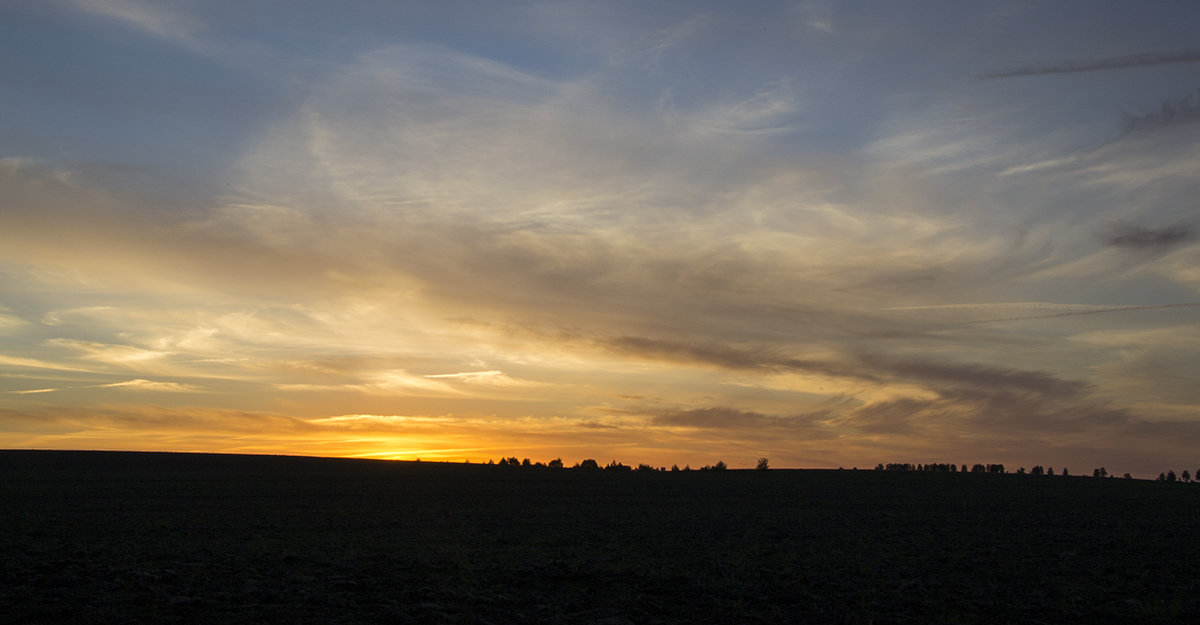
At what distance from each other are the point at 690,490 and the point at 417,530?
94.5ft

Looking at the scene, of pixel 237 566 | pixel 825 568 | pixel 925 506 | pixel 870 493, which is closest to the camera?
pixel 237 566

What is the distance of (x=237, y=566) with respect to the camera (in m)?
19.3

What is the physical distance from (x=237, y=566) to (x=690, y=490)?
37951 mm

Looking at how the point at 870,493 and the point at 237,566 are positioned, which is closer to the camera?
the point at 237,566

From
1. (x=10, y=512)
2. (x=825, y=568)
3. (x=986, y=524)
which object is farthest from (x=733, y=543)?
(x=10, y=512)

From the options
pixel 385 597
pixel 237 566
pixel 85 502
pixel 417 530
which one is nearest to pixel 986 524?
pixel 417 530

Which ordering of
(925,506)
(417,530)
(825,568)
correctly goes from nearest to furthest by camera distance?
1. (825,568)
2. (417,530)
3. (925,506)

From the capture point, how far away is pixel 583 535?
27.7m

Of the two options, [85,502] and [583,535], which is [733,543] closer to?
[583,535]

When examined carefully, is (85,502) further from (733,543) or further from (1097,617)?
(1097,617)

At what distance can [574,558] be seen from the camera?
22.2 meters

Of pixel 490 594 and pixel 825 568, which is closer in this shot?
pixel 490 594

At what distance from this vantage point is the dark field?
16.1 m

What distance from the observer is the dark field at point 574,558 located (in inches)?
634
